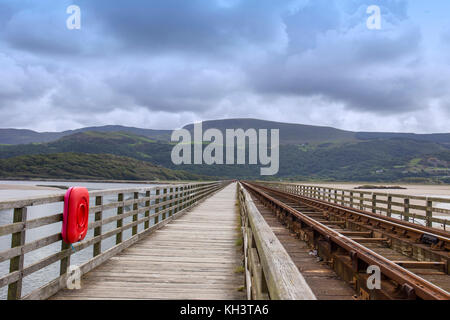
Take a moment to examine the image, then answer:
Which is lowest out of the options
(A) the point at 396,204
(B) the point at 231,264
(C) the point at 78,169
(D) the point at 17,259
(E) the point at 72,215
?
(B) the point at 231,264

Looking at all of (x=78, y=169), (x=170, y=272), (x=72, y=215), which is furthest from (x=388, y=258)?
(x=78, y=169)

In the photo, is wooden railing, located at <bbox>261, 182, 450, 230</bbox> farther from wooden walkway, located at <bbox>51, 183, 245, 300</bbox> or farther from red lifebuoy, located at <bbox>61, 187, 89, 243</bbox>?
red lifebuoy, located at <bbox>61, 187, 89, 243</bbox>

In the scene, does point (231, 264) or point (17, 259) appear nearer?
point (17, 259)

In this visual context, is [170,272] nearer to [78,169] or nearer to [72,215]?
[72,215]

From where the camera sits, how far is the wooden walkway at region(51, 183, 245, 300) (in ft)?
14.6

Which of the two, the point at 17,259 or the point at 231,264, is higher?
the point at 17,259

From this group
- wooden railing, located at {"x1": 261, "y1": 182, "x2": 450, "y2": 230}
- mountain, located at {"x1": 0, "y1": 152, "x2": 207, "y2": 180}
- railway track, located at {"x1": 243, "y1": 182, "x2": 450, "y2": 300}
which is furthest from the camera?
mountain, located at {"x1": 0, "y1": 152, "x2": 207, "y2": 180}

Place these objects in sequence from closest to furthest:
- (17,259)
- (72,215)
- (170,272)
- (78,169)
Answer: (17,259) < (72,215) < (170,272) < (78,169)

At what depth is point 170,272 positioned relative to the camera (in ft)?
18.0

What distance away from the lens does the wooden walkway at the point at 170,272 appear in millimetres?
4441

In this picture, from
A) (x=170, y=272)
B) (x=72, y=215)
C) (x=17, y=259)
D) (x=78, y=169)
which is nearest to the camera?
(x=17, y=259)

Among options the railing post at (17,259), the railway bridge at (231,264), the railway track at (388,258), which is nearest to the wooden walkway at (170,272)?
the railway bridge at (231,264)

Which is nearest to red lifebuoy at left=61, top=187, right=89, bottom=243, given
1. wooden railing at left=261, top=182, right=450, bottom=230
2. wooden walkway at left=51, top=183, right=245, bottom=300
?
wooden walkway at left=51, top=183, right=245, bottom=300
